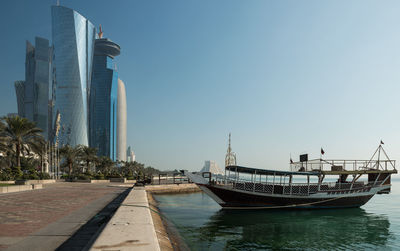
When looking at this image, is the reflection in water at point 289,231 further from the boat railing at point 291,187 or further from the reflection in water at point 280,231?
the boat railing at point 291,187

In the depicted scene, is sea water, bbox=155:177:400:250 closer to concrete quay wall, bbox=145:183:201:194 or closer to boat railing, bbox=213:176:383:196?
boat railing, bbox=213:176:383:196

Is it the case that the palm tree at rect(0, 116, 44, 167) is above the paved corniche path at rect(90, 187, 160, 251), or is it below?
above

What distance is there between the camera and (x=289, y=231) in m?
18.3

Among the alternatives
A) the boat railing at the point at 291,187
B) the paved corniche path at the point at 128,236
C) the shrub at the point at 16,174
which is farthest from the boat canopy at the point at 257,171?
the shrub at the point at 16,174

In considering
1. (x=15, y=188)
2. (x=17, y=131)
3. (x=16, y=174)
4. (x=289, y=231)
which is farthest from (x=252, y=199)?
(x=17, y=131)

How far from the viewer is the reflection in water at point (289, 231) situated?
1496cm

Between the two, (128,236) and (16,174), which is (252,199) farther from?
(16,174)

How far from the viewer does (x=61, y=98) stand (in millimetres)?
198250

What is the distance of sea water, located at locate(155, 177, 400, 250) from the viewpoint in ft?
48.3

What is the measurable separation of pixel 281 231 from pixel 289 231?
580 millimetres

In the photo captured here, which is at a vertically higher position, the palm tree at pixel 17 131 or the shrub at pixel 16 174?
the palm tree at pixel 17 131

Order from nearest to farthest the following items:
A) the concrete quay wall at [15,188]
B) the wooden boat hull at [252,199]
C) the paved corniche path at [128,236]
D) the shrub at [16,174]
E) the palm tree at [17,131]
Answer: the paved corniche path at [128,236] < the wooden boat hull at [252,199] < the concrete quay wall at [15,188] < the shrub at [16,174] < the palm tree at [17,131]

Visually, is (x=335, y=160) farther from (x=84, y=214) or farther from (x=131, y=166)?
(x=131, y=166)

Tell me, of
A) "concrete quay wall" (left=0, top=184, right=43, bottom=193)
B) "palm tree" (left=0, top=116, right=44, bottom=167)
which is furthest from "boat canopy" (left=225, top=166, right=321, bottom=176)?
"palm tree" (left=0, top=116, right=44, bottom=167)
